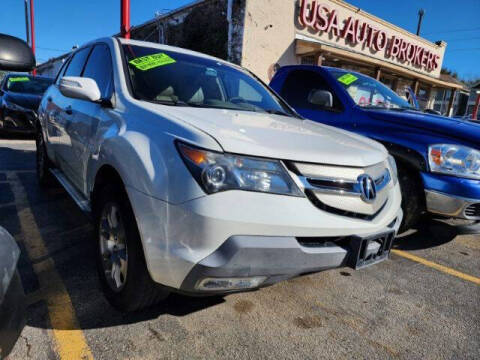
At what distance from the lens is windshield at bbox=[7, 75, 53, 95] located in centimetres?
840

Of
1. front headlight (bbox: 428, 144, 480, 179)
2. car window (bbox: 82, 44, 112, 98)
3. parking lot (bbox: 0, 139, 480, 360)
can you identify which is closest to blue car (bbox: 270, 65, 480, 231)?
front headlight (bbox: 428, 144, 480, 179)

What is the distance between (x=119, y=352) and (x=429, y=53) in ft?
70.3

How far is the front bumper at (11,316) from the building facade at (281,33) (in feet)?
34.3

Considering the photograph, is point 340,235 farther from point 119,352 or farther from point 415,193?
point 415,193

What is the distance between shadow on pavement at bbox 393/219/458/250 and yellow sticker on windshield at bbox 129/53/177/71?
261 cm

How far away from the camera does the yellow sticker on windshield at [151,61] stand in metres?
2.49

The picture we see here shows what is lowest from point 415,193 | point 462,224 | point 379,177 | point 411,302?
point 411,302

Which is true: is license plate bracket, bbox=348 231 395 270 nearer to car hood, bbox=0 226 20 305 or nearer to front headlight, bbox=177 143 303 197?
front headlight, bbox=177 143 303 197

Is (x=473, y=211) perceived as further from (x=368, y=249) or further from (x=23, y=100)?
(x=23, y=100)

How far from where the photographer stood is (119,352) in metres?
1.72

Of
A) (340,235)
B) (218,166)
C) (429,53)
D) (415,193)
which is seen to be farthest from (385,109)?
(429,53)

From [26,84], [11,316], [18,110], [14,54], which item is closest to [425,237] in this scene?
[11,316]

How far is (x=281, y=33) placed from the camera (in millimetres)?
11633

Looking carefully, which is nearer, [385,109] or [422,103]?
[385,109]
